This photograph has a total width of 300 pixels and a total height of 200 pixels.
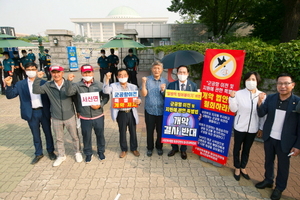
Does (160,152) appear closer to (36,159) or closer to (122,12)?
(36,159)

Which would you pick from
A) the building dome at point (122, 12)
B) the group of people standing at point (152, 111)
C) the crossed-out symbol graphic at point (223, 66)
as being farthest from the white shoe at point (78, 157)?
the building dome at point (122, 12)

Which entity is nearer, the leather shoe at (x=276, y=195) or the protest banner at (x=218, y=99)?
the leather shoe at (x=276, y=195)

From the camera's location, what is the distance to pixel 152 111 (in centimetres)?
376

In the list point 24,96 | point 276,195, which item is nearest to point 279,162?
point 276,195

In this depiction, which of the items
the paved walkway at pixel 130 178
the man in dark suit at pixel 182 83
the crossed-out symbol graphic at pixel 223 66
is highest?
the crossed-out symbol graphic at pixel 223 66

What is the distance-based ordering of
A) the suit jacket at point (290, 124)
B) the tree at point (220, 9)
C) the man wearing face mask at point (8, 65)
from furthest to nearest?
1. the tree at point (220, 9)
2. the man wearing face mask at point (8, 65)
3. the suit jacket at point (290, 124)

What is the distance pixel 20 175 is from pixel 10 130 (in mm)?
2572

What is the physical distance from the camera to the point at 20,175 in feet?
11.6

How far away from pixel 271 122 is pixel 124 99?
2.45 meters

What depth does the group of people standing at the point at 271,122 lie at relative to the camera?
2619mm

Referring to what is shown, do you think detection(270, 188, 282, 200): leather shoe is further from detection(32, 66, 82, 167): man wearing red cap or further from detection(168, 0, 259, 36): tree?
detection(168, 0, 259, 36): tree

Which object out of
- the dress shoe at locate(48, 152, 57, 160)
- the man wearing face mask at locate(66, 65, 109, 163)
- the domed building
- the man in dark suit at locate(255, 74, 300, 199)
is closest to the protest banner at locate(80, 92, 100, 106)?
the man wearing face mask at locate(66, 65, 109, 163)

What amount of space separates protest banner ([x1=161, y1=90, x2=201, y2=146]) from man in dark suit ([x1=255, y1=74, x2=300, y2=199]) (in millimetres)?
1075

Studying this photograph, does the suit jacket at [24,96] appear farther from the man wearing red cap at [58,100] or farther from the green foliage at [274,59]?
the green foliage at [274,59]
